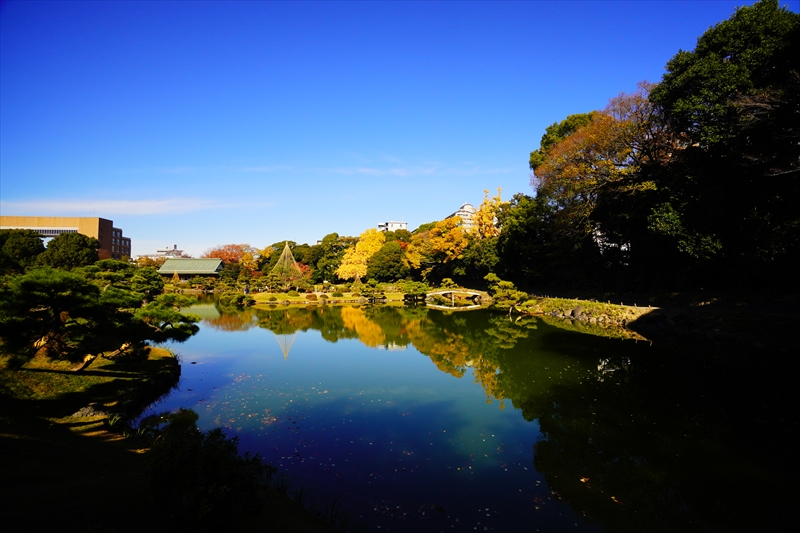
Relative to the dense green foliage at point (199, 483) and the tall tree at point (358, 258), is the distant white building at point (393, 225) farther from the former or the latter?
the dense green foliage at point (199, 483)

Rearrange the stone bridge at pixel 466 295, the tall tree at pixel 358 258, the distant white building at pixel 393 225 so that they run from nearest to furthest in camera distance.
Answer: the stone bridge at pixel 466 295
the tall tree at pixel 358 258
the distant white building at pixel 393 225

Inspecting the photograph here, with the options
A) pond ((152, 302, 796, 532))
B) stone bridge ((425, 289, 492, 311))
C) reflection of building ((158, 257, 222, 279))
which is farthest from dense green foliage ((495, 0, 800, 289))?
reflection of building ((158, 257, 222, 279))

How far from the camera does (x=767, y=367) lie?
470 inches

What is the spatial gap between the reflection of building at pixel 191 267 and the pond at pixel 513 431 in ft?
153

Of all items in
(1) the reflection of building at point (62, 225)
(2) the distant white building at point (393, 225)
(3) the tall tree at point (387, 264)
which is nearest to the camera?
(3) the tall tree at point (387, 264)

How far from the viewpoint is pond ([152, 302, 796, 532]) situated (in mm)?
5461

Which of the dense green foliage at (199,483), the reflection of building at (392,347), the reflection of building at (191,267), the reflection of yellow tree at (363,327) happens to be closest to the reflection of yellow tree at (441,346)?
the reflection of building at (392,347)

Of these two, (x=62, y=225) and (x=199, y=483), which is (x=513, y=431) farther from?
(x=62, y=225)

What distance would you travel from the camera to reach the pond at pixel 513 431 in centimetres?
546

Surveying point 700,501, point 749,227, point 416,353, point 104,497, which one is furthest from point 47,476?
point 749,227

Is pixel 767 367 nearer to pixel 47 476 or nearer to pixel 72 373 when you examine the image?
pixel 47 476

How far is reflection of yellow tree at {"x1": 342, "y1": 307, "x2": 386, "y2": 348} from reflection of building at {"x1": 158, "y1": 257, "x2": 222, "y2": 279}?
3663 centimetres

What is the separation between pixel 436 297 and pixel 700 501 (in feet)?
105

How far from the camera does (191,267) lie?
59.1 m
